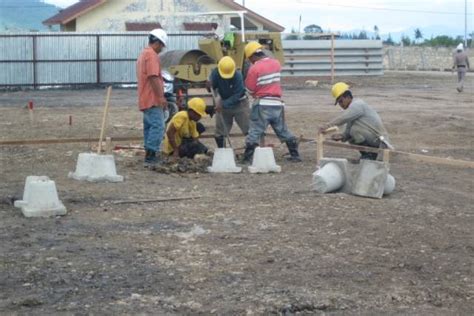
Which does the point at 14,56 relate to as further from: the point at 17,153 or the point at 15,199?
the point at 15,199

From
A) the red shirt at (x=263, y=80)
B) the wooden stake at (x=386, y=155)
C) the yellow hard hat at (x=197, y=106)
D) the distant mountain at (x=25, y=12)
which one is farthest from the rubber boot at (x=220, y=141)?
the distant mountain at (x=25, y=12)

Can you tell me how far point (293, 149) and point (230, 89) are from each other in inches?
50.4

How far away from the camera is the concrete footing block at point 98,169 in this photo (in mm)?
12422

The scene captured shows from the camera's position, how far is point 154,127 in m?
13.4

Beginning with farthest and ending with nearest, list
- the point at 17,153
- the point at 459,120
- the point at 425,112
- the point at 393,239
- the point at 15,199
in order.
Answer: the point at 425,112 < the point at 459,120 < the point at 17,153 < the point at 15,199 < the point at 393,239

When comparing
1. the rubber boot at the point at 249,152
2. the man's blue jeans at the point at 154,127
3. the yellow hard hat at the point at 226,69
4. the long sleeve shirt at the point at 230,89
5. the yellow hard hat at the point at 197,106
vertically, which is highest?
the yellow hard hat at the point at 226,69

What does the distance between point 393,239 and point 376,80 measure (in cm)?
3324

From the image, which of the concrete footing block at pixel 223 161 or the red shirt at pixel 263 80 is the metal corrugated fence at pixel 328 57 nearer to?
the red shirt at pixel 263 80

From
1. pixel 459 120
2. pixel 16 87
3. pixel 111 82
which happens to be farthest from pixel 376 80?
pixel 459 120

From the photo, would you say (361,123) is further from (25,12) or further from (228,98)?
(25,12)

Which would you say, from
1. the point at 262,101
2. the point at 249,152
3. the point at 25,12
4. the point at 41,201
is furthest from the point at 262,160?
the point at 25,12

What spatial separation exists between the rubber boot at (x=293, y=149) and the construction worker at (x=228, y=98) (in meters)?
0.68

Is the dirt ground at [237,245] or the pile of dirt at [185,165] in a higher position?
the pile of dirt at [185,165]

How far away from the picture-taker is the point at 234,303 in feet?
23.3
